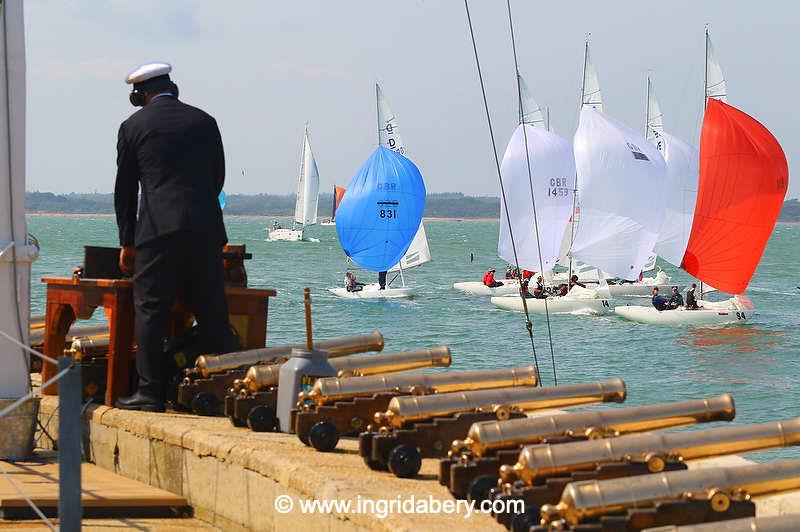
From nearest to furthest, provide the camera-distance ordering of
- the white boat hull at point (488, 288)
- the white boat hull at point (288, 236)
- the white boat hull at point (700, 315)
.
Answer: the white boat hull at point (700, 315) → the white boat hull at point (488, 288) → the white boat hull at point (288, 236)

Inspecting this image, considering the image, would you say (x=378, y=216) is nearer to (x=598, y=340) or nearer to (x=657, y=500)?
(x=598, y=340)

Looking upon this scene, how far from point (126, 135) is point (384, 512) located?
112 inches

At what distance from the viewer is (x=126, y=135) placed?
6.59 metres

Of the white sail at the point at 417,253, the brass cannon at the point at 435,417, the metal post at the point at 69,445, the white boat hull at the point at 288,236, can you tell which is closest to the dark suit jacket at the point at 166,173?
the brass cannon at the point at 435,417

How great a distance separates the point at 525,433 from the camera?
485cm

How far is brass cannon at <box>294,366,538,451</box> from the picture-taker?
5555mm

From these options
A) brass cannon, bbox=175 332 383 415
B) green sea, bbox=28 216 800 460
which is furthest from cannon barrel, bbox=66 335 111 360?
green sea, bbox=28 216 800 460

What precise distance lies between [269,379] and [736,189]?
4235 centimetres

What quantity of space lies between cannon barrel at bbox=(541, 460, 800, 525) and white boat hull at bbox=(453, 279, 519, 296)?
53.8 metres

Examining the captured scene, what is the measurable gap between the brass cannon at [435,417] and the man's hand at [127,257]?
1.69 m

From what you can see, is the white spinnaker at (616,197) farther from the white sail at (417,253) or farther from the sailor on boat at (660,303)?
the white sail at (417,253)

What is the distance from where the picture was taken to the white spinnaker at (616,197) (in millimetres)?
53469

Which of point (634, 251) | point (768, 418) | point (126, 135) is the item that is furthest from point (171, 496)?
point (634, 251)

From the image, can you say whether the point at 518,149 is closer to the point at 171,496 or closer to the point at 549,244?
the point at 549,244
